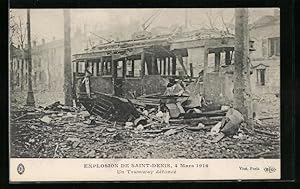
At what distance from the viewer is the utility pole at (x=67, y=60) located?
534mm

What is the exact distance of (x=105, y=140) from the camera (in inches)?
21.2

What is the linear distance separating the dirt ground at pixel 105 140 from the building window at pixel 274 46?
0.17ft

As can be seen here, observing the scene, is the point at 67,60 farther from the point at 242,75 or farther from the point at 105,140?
the point at 242,75

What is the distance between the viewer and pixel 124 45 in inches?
21.1

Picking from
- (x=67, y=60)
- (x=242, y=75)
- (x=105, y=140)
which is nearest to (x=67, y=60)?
(x=67, y=60)

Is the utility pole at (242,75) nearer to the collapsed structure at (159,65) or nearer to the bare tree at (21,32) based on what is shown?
the collapsed structure at (159,65)

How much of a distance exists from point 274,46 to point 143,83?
6.3 inches

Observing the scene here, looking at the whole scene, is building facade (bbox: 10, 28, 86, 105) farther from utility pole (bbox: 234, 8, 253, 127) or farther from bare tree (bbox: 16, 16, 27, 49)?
utility pole (bbox: 234, 8, 253, 127)

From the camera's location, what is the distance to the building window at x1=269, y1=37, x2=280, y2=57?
21.3 inches

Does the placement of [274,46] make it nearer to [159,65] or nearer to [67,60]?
[159,65]

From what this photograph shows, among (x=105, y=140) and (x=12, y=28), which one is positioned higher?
(x=12, y=28)

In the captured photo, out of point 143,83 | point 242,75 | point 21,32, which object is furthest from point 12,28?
point 242,75
